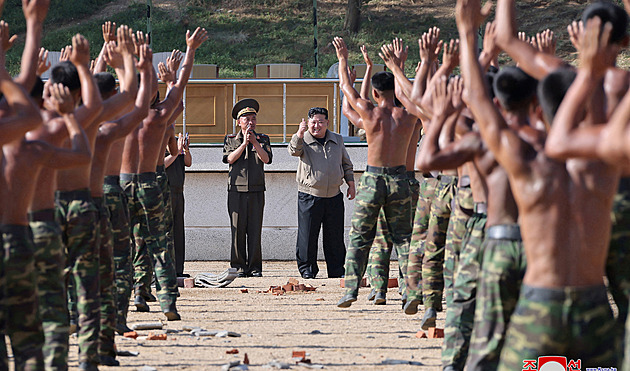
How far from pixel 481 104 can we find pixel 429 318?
405 cm

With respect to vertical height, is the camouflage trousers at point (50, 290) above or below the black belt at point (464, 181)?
below

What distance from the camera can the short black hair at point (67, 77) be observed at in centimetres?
612

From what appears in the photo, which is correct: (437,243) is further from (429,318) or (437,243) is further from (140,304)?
(140,304)

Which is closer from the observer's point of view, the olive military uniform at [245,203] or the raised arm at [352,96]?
the raised arm at [352,96]

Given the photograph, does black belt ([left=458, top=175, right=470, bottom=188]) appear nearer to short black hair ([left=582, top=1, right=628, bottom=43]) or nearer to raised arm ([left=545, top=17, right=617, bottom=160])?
short black hair ([left=582, top=1, right=628, bottom=43])

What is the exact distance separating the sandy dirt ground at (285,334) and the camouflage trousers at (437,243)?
1.34ft

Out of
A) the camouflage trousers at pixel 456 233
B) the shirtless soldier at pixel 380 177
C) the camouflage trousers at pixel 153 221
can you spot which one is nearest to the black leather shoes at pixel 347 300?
the shirtless soldier at pixel 380 177

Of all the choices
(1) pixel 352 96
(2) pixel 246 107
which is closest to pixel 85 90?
(1) pixel 352 96

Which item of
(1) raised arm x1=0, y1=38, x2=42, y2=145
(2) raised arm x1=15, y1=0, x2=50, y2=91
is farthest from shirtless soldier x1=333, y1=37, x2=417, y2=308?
(1) raised arm x1=0, y1=38, x2=42, y2=145

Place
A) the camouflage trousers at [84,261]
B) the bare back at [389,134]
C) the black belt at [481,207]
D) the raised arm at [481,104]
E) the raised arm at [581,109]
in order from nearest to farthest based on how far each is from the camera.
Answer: the raised arm at [581,109] → the raised arm at [481,104] → the black belt at [481,207] → the camouflage trousers at [84,261] → the bare back at [389,134]

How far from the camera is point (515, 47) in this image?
5.18m

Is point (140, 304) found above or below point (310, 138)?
below

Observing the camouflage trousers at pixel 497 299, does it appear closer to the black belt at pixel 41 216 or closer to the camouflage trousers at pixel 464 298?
the camouflage trousers at pixel 464 298

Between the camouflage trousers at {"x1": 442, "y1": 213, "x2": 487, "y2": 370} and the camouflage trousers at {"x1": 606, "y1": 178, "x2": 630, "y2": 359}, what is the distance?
0.72 m
